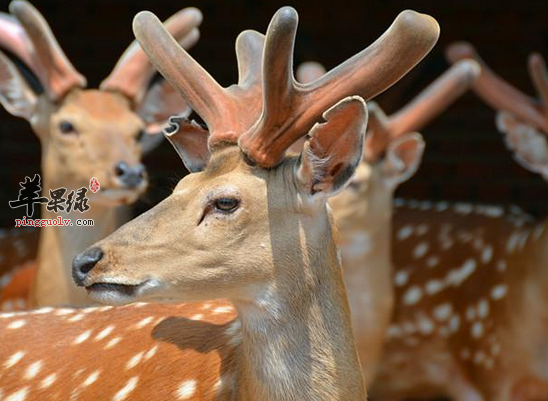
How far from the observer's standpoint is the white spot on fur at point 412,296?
5258 millimetres

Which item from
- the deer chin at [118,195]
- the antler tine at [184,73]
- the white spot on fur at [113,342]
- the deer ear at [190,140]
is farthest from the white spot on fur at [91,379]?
the deer chin at [118,195]

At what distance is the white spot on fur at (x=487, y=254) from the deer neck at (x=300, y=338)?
2.76 m

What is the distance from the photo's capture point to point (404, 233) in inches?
219

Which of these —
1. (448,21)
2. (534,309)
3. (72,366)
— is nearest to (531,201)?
(448,21)

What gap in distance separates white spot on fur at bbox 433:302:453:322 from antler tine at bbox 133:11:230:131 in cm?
276

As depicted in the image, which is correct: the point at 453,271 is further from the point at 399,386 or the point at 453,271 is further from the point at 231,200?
the point at 231,200

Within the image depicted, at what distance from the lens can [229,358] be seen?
8.54 feet

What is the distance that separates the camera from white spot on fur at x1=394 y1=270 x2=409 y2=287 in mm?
5330

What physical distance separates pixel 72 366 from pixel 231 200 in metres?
0.73

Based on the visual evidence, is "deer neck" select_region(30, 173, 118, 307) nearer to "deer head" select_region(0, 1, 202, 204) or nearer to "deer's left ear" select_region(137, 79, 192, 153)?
"deer head" select_region(0, 1, 202, 204)

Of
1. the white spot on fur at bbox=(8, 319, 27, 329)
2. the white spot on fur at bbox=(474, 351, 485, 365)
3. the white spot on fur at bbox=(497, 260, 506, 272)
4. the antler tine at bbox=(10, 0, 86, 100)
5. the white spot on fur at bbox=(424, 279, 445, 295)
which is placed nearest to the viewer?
the white spot on fur at bbox=(8, 319, 27, 329)

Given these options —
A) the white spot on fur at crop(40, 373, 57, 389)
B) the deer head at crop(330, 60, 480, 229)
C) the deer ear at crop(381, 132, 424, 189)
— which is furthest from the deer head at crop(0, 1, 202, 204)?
the white spot on fur at crop(40, 373, 57, 389)

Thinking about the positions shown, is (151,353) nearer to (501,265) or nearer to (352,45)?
(501,265)

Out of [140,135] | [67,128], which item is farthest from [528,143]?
[67,128]
